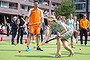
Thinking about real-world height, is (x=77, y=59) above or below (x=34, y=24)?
below

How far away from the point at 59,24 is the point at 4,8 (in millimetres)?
67960

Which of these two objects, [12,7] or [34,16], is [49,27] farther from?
[12,7]

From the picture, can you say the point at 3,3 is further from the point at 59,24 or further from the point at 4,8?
the point at 59,24

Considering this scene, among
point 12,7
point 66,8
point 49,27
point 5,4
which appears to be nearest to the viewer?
point 49,27

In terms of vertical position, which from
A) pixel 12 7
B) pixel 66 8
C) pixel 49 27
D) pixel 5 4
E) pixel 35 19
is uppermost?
pixel 5 4

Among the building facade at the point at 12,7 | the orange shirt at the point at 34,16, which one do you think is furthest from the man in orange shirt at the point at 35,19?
the building facade at the point at 12,7

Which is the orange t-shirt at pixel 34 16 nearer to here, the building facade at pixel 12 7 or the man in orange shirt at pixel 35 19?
the man in orange shirt at pixel 35 19

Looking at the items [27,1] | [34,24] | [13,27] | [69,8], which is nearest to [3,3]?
[27,1]

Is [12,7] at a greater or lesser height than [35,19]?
greater

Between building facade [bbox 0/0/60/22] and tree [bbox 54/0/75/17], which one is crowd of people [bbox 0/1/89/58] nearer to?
building facade [bbox 0/0/60/22]

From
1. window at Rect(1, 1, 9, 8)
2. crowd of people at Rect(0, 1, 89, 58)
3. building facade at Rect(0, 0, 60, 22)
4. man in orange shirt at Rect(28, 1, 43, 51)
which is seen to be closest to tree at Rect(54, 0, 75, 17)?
building facade at Rect(0, 0, 60, 22)

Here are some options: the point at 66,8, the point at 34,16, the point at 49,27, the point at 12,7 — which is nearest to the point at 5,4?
the point at 12,7

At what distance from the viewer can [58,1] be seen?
111 meters

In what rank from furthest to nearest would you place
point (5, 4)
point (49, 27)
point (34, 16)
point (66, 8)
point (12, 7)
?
point (66, 8) → point (12, 7) → point (5, 4) → point (34, 16) → point (49, 27)
